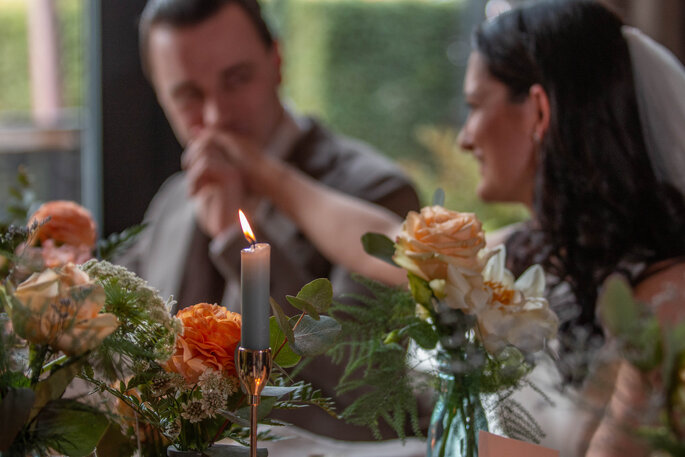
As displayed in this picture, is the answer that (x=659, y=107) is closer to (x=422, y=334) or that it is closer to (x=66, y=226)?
(x=422, y=334)

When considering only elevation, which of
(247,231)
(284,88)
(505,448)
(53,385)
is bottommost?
(284,88)

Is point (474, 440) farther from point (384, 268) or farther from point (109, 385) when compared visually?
point (384, 268)

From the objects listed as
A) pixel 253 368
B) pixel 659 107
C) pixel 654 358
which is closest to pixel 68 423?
pixel 253 368

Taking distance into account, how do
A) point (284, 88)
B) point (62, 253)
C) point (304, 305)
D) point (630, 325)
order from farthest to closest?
1. point (284, 88)
2. point (62, 253)
3. point (304, 305)
4. point (630, 325)

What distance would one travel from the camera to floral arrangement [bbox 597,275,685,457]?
43 cm

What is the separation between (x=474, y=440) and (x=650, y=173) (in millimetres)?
588

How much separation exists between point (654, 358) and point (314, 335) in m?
0.29

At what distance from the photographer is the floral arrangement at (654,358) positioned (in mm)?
427

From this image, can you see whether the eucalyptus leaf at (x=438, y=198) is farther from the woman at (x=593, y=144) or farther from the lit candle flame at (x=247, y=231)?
the woman at (x=593, y=144)

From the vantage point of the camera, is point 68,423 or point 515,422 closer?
point 68,423

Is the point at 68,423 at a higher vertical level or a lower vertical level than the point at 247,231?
lower

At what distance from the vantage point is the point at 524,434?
734 millimetres

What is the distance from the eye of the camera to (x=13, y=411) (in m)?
0.52

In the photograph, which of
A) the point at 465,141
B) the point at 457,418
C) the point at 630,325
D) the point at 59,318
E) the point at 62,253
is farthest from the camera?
the point at 465,141
